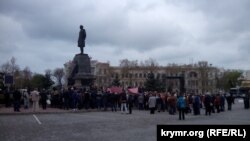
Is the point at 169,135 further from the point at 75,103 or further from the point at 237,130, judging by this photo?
the point at 75,103

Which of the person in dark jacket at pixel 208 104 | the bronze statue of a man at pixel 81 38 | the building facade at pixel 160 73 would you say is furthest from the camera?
the building facade at pixel 160 73

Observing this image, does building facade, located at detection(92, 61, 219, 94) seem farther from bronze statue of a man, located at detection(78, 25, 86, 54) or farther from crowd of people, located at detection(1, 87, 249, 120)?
crowd of people, located at detection(1, 87, 249, 120)

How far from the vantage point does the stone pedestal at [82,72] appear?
3866 centimetres

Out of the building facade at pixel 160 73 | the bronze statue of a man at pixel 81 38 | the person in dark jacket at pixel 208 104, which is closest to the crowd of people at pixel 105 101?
the person in dark jacket at pixel 208 104

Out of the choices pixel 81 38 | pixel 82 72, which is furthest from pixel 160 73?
pixel 82 72

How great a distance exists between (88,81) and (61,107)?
5.85 metres

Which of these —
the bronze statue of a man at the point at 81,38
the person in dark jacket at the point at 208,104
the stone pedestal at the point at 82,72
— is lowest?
the person in dark jacket at the point at 208,104

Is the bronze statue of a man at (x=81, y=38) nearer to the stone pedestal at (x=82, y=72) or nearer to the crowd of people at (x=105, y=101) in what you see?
the stone pedestal at (x=82, y=72)

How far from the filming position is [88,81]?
38.9m

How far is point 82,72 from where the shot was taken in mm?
38812

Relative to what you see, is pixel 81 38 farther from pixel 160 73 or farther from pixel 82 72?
pixel 160 73

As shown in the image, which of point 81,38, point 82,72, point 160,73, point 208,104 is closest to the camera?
point 208,104

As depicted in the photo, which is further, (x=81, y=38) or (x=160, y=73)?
(x=160, y=73)

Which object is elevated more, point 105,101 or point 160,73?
point 160,73
